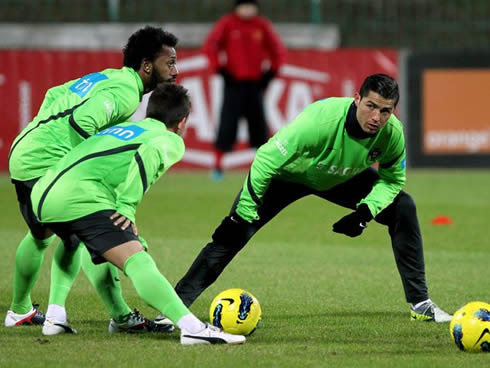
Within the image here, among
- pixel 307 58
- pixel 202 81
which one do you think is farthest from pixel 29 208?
pixel 307 58

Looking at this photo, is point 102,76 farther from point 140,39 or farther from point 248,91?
point 248,91

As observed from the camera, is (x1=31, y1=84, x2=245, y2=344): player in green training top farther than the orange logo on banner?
No

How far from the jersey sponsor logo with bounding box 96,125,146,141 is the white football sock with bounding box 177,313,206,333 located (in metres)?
1.08

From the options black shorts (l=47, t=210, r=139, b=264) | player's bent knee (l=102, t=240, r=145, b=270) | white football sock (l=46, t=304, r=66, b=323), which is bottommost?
white football sock (l=46, t=304, r=66, b=323)

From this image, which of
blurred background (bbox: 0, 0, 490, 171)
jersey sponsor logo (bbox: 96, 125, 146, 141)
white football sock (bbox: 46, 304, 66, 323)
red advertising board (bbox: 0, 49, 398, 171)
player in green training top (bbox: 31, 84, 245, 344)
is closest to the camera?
player in green training top (bbox: 31, 84, 245, 344)

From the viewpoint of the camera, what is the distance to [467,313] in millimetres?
6230

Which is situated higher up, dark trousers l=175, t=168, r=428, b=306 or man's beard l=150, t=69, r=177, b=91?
man's beard l=150, t=69, r=177, b=91

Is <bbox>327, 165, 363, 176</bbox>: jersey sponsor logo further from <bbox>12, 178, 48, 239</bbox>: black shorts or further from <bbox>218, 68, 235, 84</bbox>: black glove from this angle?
<bbox>218, 68, 235, 84</bbox>: black glove

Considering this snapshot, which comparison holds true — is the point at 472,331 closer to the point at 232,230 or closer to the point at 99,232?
the point at 232,230

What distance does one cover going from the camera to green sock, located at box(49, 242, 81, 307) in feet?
22.1

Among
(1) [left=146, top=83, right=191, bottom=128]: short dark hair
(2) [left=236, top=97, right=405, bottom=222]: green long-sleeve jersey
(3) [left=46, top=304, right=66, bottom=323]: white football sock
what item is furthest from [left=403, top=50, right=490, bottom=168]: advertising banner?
(3) [left=46, top=304, right=66, bottom=323]: white football sock

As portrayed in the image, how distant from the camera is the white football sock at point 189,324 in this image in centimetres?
613

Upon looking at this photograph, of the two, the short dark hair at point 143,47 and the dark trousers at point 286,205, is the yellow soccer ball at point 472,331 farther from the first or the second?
the short dark hair at point 143,47

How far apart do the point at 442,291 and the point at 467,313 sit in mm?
2240
